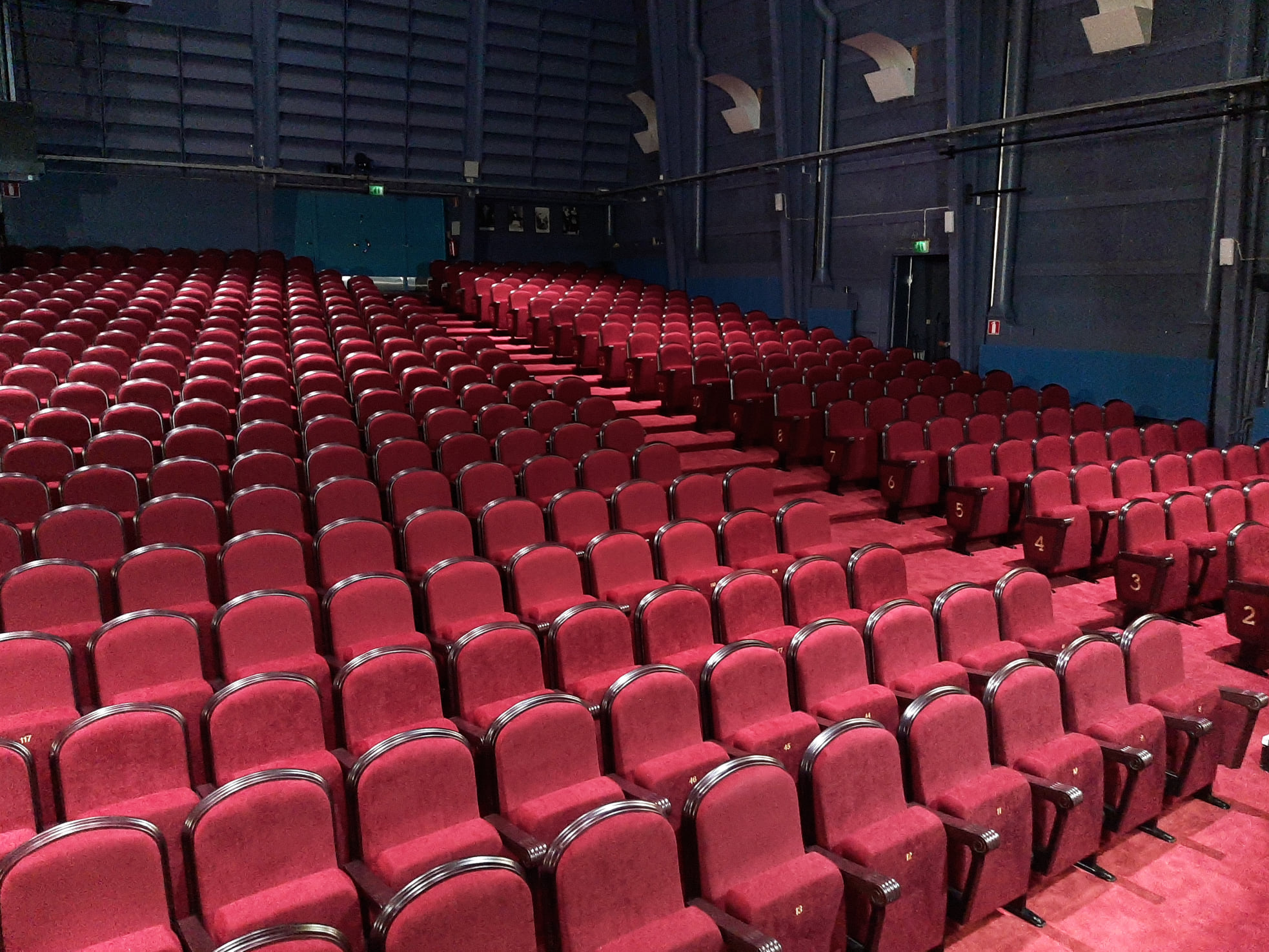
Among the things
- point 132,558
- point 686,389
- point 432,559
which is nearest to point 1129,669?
point 432,559

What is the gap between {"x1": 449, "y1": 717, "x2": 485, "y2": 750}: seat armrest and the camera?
1.37 meters

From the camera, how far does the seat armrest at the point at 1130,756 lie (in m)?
1.43

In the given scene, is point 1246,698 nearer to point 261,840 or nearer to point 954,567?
point 954,567

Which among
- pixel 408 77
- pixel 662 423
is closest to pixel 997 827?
pixel 662 423

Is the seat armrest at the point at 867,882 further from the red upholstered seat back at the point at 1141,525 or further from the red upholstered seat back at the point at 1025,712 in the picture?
the red upholstered seat back at the point at 1141,525

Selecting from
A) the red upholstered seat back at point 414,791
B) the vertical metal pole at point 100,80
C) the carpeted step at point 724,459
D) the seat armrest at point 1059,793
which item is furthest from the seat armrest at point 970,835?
the vertical metal pole at point 100,80

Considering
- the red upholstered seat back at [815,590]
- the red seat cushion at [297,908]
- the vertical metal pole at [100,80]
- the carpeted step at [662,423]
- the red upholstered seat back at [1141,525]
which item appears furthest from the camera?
the vertical metal pole at [100,80]

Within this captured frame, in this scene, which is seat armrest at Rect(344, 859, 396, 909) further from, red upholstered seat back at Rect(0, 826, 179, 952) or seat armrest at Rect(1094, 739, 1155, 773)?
seat armrest at Rect(1094, 739, 1155, 773)

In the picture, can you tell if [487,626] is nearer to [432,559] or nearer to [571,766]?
[571,766]

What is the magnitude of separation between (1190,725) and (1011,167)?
3606mm

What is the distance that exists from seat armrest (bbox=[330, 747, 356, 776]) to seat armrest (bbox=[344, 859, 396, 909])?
0.55 ft

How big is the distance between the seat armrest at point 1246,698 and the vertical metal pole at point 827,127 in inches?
166

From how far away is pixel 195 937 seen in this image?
0.99 meters

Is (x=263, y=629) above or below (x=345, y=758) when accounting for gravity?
above
